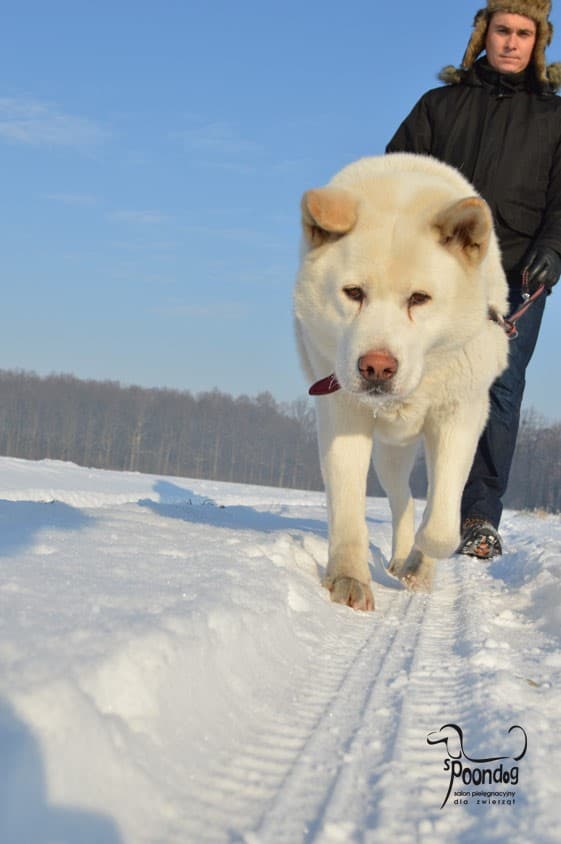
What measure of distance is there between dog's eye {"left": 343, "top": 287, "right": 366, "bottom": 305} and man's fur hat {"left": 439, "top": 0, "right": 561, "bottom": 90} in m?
2.59

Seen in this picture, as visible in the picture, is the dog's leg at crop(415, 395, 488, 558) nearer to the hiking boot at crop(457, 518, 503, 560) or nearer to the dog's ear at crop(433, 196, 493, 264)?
the dog's ear at crop(433, 196, 493, 264)

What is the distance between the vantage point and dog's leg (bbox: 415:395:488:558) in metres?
3.68

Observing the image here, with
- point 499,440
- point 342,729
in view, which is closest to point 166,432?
point 499,440

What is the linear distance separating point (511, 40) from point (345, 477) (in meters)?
3.06

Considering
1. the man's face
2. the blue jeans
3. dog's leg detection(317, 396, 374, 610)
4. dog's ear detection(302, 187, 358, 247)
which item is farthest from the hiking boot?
the man's face

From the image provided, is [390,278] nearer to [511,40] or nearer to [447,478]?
[447,478]

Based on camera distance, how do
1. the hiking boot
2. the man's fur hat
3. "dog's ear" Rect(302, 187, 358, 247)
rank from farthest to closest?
1. the hiking boot
2. the man's fur hat
3. "dog's ear" Rect(302, 187, 358, 247)

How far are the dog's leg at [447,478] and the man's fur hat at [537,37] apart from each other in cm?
241

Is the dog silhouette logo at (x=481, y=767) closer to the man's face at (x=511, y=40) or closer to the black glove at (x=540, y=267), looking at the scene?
the black glove at (x=540, y=267)

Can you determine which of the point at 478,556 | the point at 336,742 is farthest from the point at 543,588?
the point at 336,742

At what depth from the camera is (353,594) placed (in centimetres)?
334

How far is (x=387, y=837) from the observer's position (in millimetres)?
1230

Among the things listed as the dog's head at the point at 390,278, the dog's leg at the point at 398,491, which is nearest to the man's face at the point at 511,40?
the dog's head at the point at 390,278

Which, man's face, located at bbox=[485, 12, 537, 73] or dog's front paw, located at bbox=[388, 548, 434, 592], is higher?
man's face, located at bbox=[485, 12, 537, 73]
